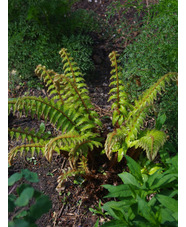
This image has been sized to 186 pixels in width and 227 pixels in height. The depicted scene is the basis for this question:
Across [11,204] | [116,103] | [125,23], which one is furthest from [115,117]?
[125,23]

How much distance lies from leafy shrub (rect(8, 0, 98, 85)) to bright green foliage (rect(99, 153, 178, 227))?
1.67m

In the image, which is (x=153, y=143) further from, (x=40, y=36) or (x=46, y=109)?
(x=40, y=36)

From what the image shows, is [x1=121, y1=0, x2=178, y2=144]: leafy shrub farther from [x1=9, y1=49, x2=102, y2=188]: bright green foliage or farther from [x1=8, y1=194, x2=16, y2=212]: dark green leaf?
[x1=8, y1=194, x2=16, y2=212]: dark green leaf

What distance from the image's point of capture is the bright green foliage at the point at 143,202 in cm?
158

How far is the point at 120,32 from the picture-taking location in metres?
3.68

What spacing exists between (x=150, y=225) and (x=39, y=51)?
2.34 meters

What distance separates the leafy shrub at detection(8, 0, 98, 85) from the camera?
125 inches

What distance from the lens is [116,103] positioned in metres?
2.45

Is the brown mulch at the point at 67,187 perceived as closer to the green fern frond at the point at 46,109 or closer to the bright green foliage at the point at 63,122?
the bright green foliage at the point at 63,122

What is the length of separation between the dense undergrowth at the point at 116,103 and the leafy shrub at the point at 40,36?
12mm

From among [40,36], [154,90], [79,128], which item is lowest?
[79,128]

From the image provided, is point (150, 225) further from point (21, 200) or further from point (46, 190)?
point (46, 190)

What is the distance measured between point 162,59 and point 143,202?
1419 mm

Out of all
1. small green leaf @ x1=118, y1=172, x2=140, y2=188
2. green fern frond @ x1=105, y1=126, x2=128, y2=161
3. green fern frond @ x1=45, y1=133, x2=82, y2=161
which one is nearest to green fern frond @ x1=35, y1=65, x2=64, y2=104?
green fern frond @ x1=45, y1=133, x2=82, y2=161
